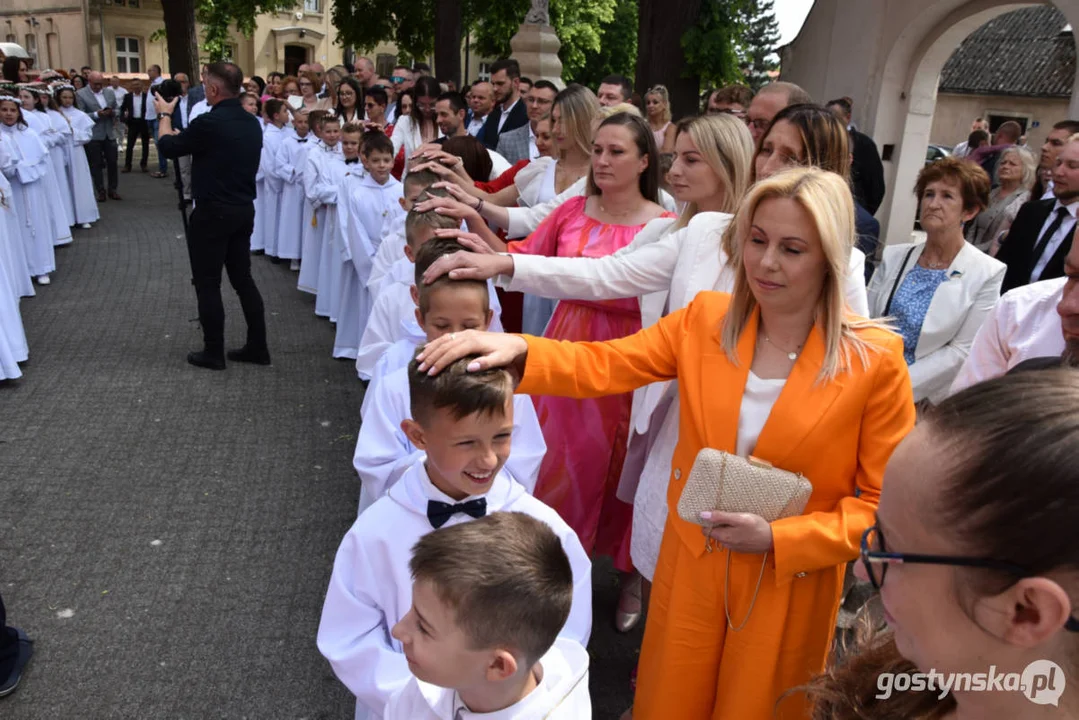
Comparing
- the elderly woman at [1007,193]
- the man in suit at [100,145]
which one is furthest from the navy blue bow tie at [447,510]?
the man in suit at [100,145]

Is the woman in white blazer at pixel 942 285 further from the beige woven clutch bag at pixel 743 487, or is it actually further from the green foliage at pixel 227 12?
the green foliage at pixel 227 12

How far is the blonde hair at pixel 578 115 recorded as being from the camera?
479 cm

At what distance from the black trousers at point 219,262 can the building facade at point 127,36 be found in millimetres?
33447

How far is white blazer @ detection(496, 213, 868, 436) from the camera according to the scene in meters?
2.84

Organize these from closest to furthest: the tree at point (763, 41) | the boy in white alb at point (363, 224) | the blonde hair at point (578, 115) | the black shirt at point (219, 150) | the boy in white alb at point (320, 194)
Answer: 1. the blonde hair at point (578, 115)
2. the black shirt at point (219, 150)
3. the boy in white alb at point (363, 224)
4. the boy in white alb at point (320, 194)
5. the tree at point (763, 41)

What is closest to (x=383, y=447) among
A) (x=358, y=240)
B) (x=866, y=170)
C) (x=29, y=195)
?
(x=358, y=240)

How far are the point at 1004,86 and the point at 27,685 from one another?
37586 millimetres

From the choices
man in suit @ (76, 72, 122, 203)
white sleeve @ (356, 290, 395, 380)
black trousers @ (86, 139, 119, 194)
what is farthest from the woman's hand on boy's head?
black trousers @ (86, 139, 119, 194)

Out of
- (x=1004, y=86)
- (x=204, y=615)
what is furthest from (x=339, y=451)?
(x=1004, y=86)

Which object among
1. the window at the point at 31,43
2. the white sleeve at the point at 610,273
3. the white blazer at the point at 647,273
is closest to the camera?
the white blazer at the point at 647,273

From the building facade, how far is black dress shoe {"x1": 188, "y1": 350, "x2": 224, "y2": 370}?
3375 centimetres

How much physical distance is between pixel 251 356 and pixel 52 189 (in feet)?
18.8

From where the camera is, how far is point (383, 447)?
9.52 ft

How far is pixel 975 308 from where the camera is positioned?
3.80 metres
